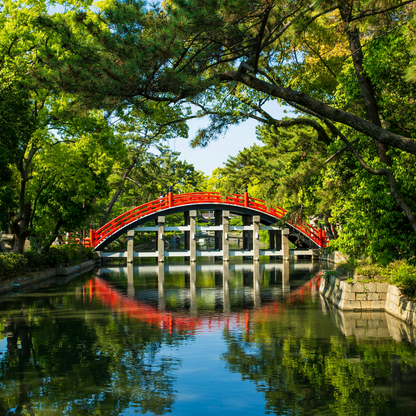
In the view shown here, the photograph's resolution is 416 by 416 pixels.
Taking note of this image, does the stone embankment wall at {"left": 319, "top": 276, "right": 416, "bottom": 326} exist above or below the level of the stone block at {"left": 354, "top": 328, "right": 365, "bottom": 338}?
above

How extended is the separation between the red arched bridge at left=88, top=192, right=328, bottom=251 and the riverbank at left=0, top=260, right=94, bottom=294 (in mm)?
2976

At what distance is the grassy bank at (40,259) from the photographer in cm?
1853

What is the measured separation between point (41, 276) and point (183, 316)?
1155cm

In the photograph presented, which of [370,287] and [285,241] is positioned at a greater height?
[285,241]

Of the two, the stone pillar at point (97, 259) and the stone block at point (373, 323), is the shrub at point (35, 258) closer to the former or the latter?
the stone pillar at point (97, 259)

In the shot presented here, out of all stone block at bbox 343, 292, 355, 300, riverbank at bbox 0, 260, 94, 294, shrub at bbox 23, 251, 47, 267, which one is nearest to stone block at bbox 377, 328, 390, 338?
stone block at bbox 343, 292, 355, 300

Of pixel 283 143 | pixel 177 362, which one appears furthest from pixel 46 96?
pixel 177 362

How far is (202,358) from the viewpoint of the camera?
28.0 ft

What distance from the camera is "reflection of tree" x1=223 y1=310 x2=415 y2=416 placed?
6223mm

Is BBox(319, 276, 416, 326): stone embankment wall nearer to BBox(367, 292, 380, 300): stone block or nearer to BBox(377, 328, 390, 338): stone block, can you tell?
BBox(367, 292, 380, 300): stone block

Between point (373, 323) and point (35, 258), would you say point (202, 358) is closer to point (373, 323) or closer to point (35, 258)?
point (373, 323)

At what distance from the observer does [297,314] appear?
12.9 metres

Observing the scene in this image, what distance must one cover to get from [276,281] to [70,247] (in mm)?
13410

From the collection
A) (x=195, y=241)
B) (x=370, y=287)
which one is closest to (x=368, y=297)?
(x=370, y=287)
